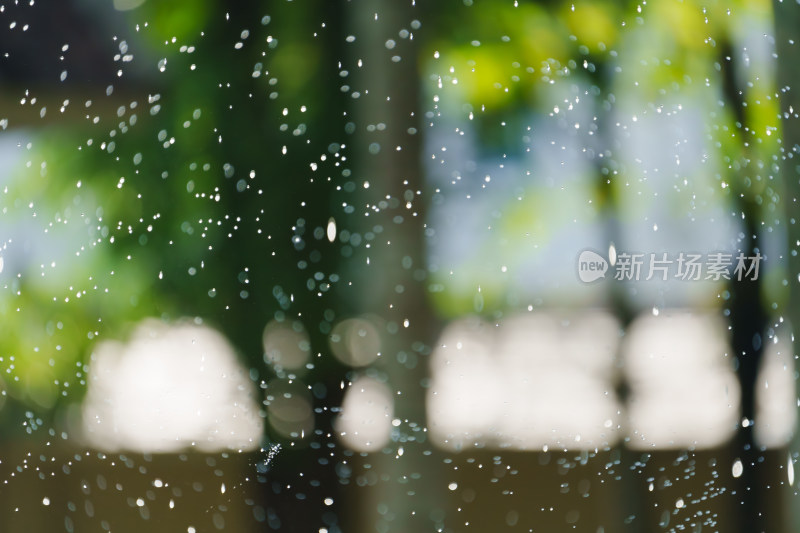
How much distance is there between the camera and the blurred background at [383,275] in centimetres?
55

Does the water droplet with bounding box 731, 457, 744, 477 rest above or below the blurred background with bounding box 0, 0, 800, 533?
below

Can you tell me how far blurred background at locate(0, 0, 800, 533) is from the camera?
55cm

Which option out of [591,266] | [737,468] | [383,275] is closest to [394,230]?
[383,275]

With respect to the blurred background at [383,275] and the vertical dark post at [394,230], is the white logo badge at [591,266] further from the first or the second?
the vertical dark post at [394,230]

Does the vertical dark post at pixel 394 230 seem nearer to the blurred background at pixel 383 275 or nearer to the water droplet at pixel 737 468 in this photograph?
the blurred background at pixel 383 275

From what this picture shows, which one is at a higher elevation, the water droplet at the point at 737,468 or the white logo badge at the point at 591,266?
the white logo badge at the point at 591,266

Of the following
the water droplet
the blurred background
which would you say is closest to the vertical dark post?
the blurred background

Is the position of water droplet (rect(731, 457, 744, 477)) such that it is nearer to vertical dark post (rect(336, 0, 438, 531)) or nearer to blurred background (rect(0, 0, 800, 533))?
blurred background (rect(0, 0, 800, 533))

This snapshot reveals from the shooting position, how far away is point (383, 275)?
1.81 ft

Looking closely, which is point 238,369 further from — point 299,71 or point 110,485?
point 299,71

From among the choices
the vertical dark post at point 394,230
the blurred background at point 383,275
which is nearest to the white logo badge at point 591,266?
the blurred background at point 383,275

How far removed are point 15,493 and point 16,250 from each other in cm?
21

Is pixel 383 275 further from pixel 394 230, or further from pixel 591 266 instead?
pixel 591 266

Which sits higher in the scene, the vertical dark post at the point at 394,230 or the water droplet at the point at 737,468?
the vertical dark post at the point at 394,230
